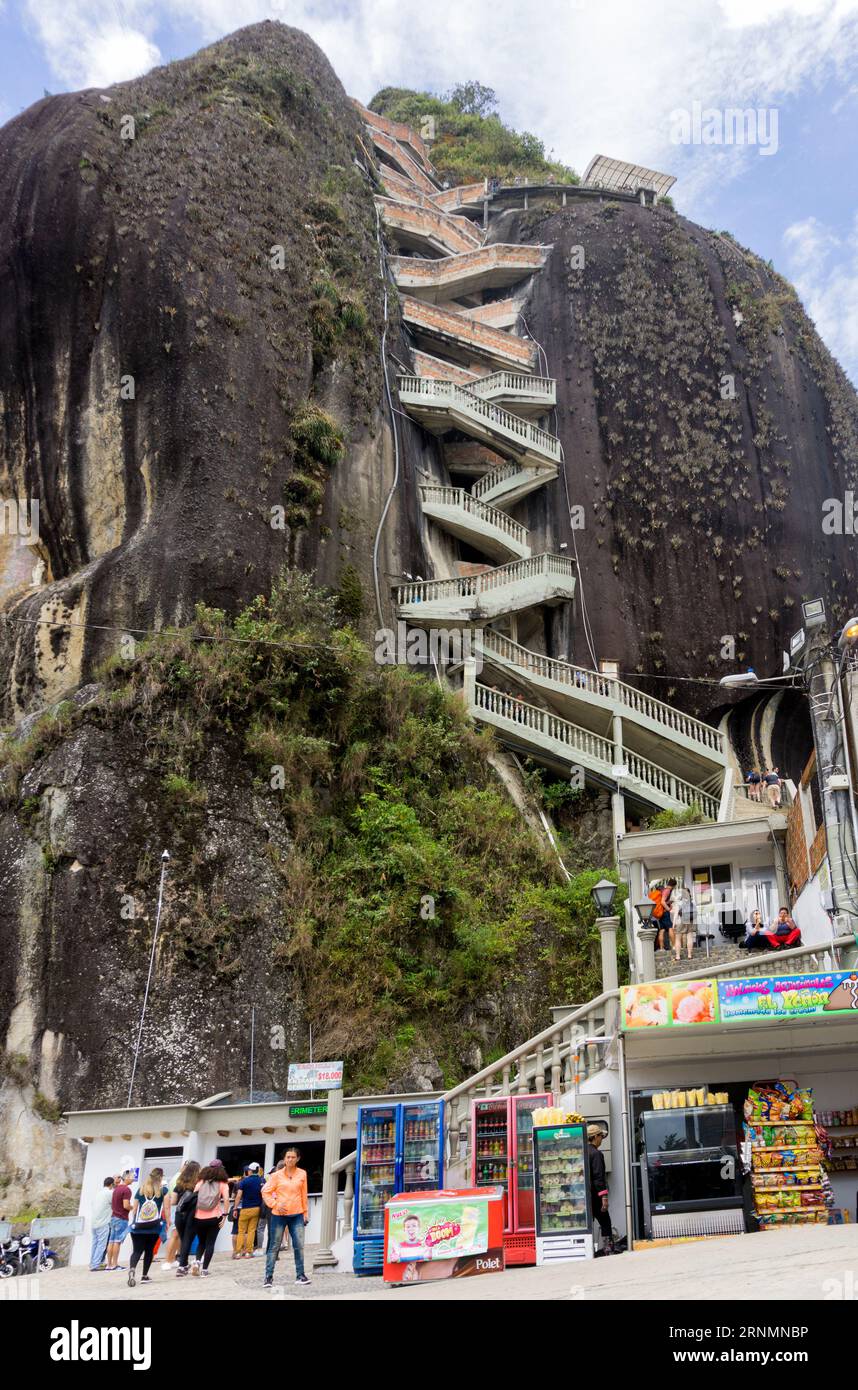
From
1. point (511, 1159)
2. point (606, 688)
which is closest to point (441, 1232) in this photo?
point (511, 1159)

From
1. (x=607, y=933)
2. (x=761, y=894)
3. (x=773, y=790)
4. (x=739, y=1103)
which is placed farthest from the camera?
(x=773, y=790)

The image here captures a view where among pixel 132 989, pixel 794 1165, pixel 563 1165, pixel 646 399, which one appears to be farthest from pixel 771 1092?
pixel 646 399

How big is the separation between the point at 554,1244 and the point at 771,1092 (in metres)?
2.99

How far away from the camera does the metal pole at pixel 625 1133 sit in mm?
11758

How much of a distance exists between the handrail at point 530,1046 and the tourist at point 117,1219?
12.2 ft

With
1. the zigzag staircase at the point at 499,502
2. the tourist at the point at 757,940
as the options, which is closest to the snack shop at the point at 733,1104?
the tourist at the point at 757,940

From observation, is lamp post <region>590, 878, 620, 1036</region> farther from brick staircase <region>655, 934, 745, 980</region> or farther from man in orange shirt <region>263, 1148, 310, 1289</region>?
man in orange shirt <region>263, 1148, 310, 1289</region>

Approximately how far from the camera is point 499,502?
111 feet

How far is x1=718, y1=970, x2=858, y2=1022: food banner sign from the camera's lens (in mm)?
12039

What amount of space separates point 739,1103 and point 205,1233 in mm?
6014

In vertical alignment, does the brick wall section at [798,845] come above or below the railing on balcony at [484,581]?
below

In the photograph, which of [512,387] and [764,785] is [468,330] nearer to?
[512,387]

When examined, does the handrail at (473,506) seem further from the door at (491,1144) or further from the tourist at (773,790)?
the door at (491,1144)
